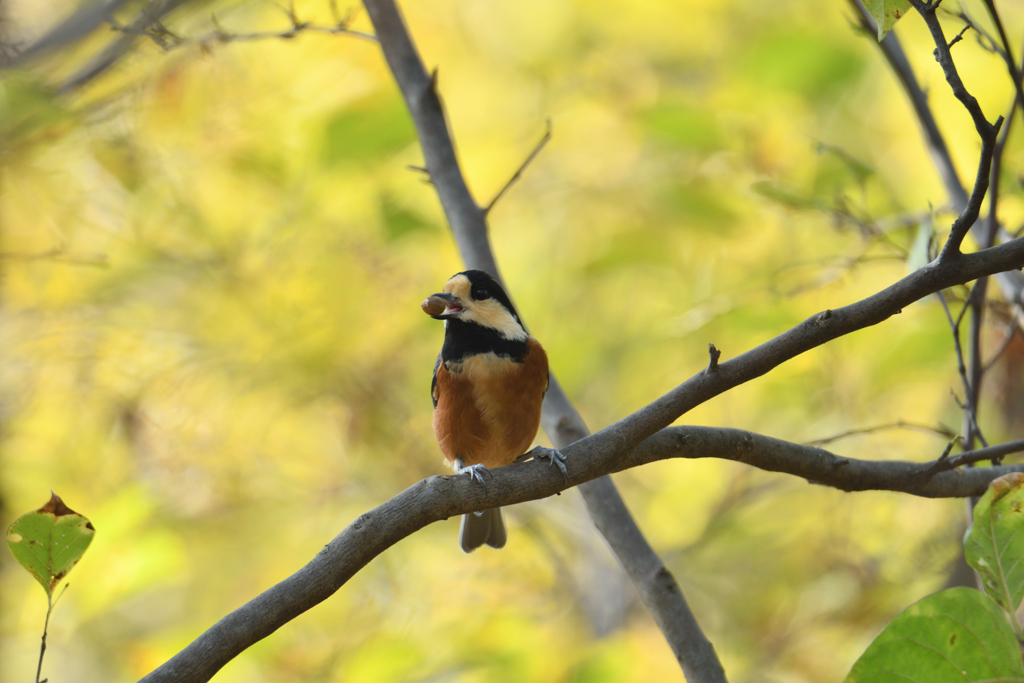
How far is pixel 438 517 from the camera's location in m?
1.80

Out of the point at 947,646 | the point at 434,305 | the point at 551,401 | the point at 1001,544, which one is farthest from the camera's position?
the point at 551,401

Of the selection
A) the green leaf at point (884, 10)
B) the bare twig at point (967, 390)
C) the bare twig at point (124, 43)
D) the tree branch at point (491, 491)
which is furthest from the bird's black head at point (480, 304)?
the green leaf at point (884, 10)

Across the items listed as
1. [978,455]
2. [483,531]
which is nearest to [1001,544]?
[978,455]

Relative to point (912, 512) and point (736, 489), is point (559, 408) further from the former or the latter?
point (912, 512)

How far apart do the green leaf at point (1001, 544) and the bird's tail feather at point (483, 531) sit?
8.30 ft

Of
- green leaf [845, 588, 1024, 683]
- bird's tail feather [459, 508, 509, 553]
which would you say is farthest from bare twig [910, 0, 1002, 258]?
bird's tail feather [459, 508, 509, 553]

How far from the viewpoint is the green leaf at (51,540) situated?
1.53 m

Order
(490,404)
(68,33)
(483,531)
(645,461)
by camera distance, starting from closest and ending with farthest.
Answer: (645,461)
(68,33)
(490,404)
(483,531)

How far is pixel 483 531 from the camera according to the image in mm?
3805

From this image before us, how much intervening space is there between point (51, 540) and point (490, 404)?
1.80 meters

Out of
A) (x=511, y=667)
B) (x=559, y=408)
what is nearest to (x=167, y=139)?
(x=559, y=408)

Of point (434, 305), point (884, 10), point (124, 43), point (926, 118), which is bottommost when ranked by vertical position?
point (884, 10)

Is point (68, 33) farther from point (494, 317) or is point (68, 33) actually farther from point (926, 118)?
point (926, 118)

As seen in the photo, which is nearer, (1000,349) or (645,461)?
(645,461)
